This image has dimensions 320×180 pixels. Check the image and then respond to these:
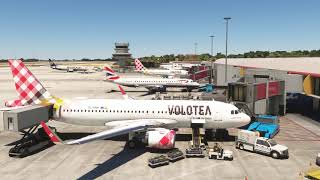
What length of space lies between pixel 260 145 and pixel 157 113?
Result: 11.4 metres

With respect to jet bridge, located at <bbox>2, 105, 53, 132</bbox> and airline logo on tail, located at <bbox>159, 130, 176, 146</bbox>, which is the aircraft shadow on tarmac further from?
jet bridge, located at <bbox>2, 105, 53, 132</bbox>

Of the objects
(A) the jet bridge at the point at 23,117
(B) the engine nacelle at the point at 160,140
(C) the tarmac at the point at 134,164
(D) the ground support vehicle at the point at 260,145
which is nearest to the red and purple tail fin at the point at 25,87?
(A) the jet bridge at the point at 23,117

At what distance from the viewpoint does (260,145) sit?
1289 inches

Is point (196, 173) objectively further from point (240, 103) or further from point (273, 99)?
point (273, 99)

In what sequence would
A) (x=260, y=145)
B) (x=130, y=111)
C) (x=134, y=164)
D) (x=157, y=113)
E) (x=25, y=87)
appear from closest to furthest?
A: (x=134, y=164) → (x=260, y=145) → (x=157, y=113) → (x=130, y=111) → (x=25, y=87)

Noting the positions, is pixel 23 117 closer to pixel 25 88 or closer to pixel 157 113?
pixel 25 88

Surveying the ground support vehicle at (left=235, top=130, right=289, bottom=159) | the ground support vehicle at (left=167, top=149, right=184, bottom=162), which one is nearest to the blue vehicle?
the ground support vehicle at (left=235, top=130, right=289, bottom=159)

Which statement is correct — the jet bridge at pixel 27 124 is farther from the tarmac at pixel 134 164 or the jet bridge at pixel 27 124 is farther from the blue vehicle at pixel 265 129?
the blue vehicle at pixel 265 129

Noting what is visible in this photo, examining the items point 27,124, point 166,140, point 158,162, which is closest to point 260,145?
point 166,140

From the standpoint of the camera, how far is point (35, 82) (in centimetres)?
3744

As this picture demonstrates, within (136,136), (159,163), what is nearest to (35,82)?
(136,136)

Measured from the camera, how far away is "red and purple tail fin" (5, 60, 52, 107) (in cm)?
3647

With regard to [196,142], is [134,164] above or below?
below

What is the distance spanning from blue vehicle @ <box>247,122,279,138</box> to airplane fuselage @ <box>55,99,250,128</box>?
4167mm
